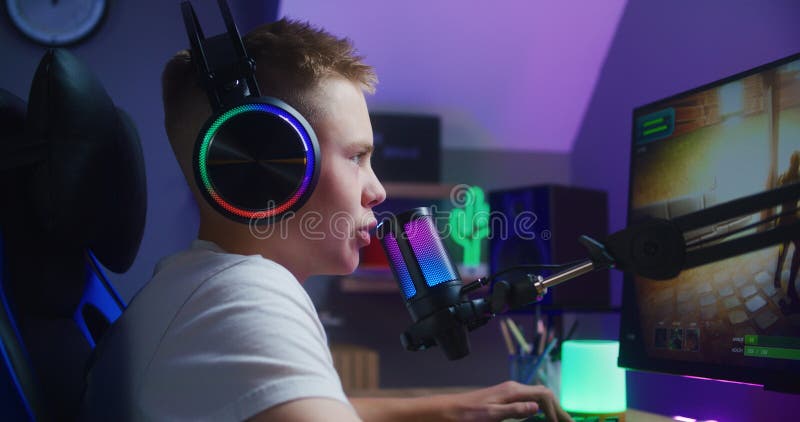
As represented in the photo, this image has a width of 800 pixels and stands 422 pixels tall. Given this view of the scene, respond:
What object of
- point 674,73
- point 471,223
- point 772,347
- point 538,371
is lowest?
point 538,371

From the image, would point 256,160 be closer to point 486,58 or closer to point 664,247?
point 664,247

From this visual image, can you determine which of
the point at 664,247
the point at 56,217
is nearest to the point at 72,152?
the point at 56,217

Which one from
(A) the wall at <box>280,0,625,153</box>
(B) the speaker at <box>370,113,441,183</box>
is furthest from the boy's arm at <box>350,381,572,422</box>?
(A) the wall at <box>280,0,625,153</box>

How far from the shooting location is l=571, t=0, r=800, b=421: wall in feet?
4.17

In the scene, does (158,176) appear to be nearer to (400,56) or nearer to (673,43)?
(400,56)

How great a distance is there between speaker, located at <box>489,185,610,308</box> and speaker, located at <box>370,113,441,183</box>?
1.58 ft

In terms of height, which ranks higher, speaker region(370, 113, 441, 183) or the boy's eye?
speaker region(370, 113, 441, 183)

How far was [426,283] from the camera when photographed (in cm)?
83

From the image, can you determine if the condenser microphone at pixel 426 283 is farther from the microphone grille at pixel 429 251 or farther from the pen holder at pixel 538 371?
the pen holder at pixel 538 371

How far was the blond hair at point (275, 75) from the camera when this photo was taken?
0.87 metres

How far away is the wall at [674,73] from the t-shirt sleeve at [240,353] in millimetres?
927

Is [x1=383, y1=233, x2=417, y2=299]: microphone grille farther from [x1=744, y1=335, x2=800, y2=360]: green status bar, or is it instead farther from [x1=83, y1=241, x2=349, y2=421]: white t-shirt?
[x1=744, y1=335, x2=800, y2=360]: green status bar

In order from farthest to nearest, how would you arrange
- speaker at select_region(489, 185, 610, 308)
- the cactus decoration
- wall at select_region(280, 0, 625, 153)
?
the cactus decoration
wall at select_region(280, 0, 625, 153)
speaker at select_region(489, 185, 610, 308)

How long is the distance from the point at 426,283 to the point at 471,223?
1.48m
